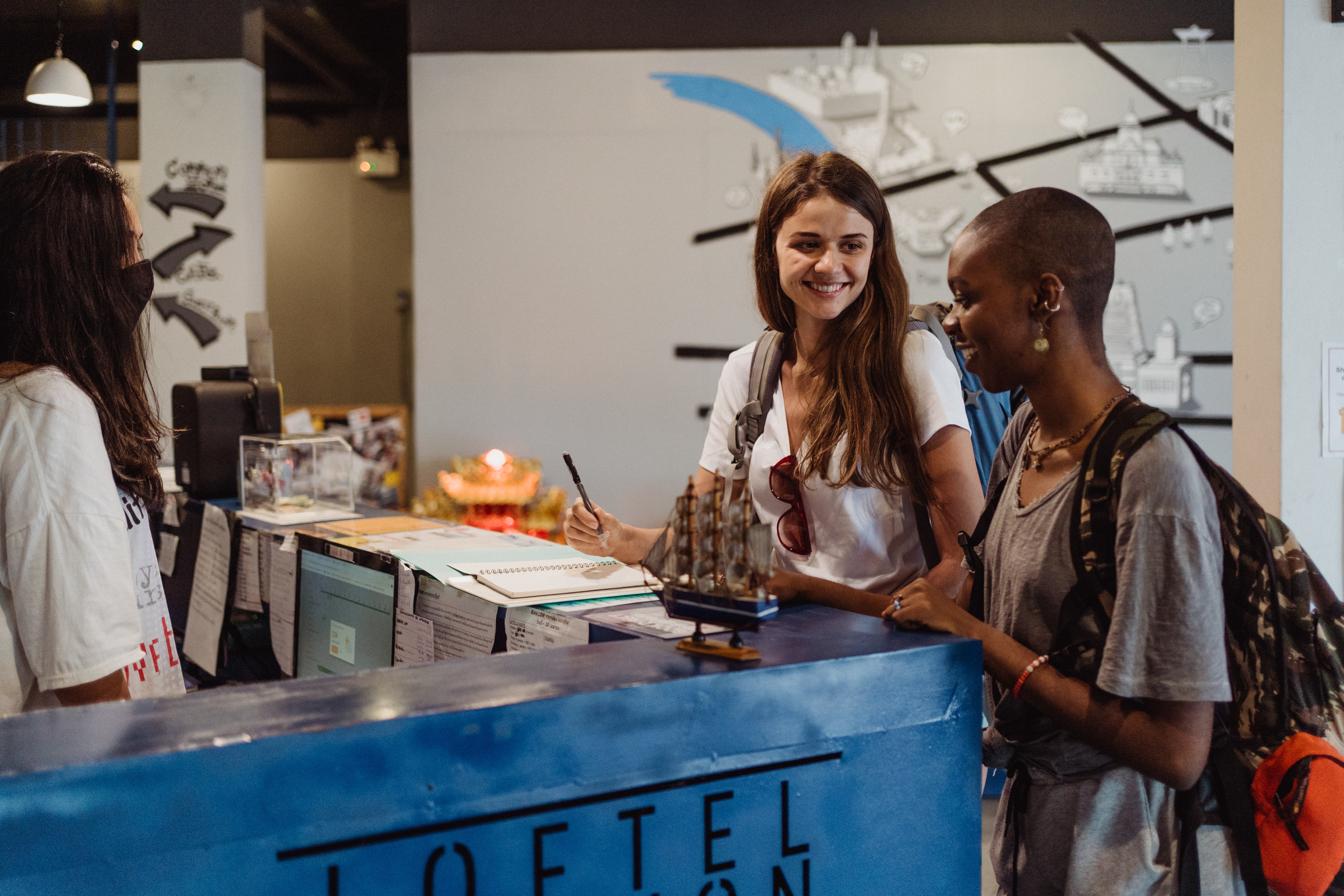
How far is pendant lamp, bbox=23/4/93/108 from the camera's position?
5.97 m

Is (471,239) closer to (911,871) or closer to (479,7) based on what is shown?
→ (479,7)

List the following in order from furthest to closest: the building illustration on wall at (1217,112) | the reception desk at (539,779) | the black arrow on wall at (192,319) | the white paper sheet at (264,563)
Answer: the black arrow on wall at (192,319)
the building illustration on wall at (1217,112)
the white paper sheet at (264,563)
the reception desk at (539,779)

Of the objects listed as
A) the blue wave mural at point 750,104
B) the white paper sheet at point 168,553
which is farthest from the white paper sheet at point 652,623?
the blue wave mural at point 750,104

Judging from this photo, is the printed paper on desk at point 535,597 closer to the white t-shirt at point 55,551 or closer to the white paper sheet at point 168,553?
the white t-shirt at point 55,551

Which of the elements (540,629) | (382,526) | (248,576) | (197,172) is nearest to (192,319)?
(197,172)

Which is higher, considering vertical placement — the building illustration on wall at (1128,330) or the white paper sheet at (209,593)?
the building illustration on wall at (1128,330)

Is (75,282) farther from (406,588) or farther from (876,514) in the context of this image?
(876,514)

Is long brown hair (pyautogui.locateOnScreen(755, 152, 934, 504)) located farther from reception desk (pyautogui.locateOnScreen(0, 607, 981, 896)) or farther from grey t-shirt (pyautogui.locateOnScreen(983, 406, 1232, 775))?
grey t-shirt (pyautogui.locateOnScreen(983, 406, 1232, 775))

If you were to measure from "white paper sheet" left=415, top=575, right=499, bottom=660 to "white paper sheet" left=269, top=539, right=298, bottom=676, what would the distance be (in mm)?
545

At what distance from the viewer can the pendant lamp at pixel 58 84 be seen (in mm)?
5969

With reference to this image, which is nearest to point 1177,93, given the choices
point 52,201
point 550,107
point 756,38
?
point 756,38

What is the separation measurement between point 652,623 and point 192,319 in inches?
233

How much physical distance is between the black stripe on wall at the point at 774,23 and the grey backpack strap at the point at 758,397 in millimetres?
4707

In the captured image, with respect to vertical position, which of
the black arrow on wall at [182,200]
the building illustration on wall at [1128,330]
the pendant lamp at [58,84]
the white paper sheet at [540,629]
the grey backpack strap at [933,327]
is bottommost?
the white paper sheet at [540,629]
